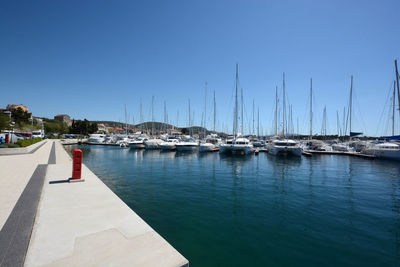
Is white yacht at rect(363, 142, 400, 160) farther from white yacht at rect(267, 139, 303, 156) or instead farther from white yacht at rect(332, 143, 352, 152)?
white yacht at rect(267, 139, 303, 156)

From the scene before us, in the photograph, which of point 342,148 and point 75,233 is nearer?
point 75,233

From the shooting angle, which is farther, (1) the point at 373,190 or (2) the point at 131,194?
(1) the point at 373,190

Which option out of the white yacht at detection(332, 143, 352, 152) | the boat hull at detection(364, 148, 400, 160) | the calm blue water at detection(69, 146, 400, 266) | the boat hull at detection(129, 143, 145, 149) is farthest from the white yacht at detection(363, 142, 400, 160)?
the boat hull at detection(129, 143, 145, 149)

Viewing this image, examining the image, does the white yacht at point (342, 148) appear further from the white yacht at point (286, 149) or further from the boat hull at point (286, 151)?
the boat hull at point (286, 151)

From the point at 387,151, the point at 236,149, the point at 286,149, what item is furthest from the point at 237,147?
the point at 387,151

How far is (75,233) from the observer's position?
14.8 ft

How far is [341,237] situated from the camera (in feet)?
21.2

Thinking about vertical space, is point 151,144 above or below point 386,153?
above

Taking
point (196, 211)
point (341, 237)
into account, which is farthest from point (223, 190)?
point (341, 237)

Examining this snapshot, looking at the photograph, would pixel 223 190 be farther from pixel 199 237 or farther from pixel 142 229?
pixel 142 229

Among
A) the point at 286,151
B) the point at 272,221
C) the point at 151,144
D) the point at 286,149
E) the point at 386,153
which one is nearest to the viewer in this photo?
the point at 272,221

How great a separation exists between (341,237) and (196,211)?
554 centimetres

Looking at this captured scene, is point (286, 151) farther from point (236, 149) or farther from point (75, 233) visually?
point (75, 233)

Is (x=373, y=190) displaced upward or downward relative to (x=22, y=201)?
downward
